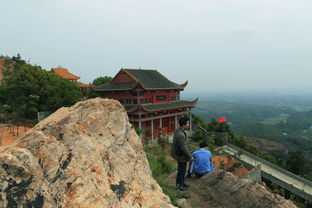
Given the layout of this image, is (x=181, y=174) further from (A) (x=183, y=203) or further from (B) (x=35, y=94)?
(B) (x=35, y=94)

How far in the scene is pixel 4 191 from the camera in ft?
7.12

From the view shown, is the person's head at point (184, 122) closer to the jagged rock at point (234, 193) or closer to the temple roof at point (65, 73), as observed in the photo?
the jagged rock at point (234, 193)

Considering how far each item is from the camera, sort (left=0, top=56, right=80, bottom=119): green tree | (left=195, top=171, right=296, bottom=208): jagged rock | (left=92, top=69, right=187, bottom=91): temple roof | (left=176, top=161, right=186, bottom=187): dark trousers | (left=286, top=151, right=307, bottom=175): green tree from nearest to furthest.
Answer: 1. (left=195, top=171, right=296, bottom=208): jagged rock
2. (left=176, top=161, right=186, bottom=187): dark trousers
3. (left=0, top=56, right=80, bottom=119): green tree
4. (left=92, top=69, right=187, bottom=91): temple roof
5. (left=286, top=151, right=307, bottom=175): green tree

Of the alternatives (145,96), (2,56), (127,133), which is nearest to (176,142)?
(127,133)

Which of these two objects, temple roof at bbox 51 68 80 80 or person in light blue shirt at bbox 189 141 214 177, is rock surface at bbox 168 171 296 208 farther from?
temple roof at bbox 51 68 80 80

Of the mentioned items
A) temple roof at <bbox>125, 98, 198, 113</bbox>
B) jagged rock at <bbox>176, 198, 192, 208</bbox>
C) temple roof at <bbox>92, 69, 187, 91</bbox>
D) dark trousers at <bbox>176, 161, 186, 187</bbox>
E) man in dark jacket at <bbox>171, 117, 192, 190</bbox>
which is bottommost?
temple roof at <bbox>125, 98, 198, 113</bbox>

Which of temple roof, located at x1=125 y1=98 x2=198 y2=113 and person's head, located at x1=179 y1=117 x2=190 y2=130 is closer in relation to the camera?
person's head, located at x1=179 y1=117 x2=190 y2=130

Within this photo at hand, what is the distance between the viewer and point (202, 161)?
242 inches

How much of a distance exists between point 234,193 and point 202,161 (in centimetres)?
139

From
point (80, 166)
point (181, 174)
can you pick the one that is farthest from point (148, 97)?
point (80, 166)

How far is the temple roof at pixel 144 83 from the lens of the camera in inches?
907

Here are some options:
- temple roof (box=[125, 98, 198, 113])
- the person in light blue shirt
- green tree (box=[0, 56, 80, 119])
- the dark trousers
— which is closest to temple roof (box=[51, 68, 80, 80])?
green tree (box=[0, 56, 80, 119])

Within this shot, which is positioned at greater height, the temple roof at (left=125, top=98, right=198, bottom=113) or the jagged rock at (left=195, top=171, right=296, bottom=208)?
the jagged rock at (left=195, top=171, right=296, bottom=208)

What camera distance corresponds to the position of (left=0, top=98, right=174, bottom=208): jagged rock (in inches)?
92.0
